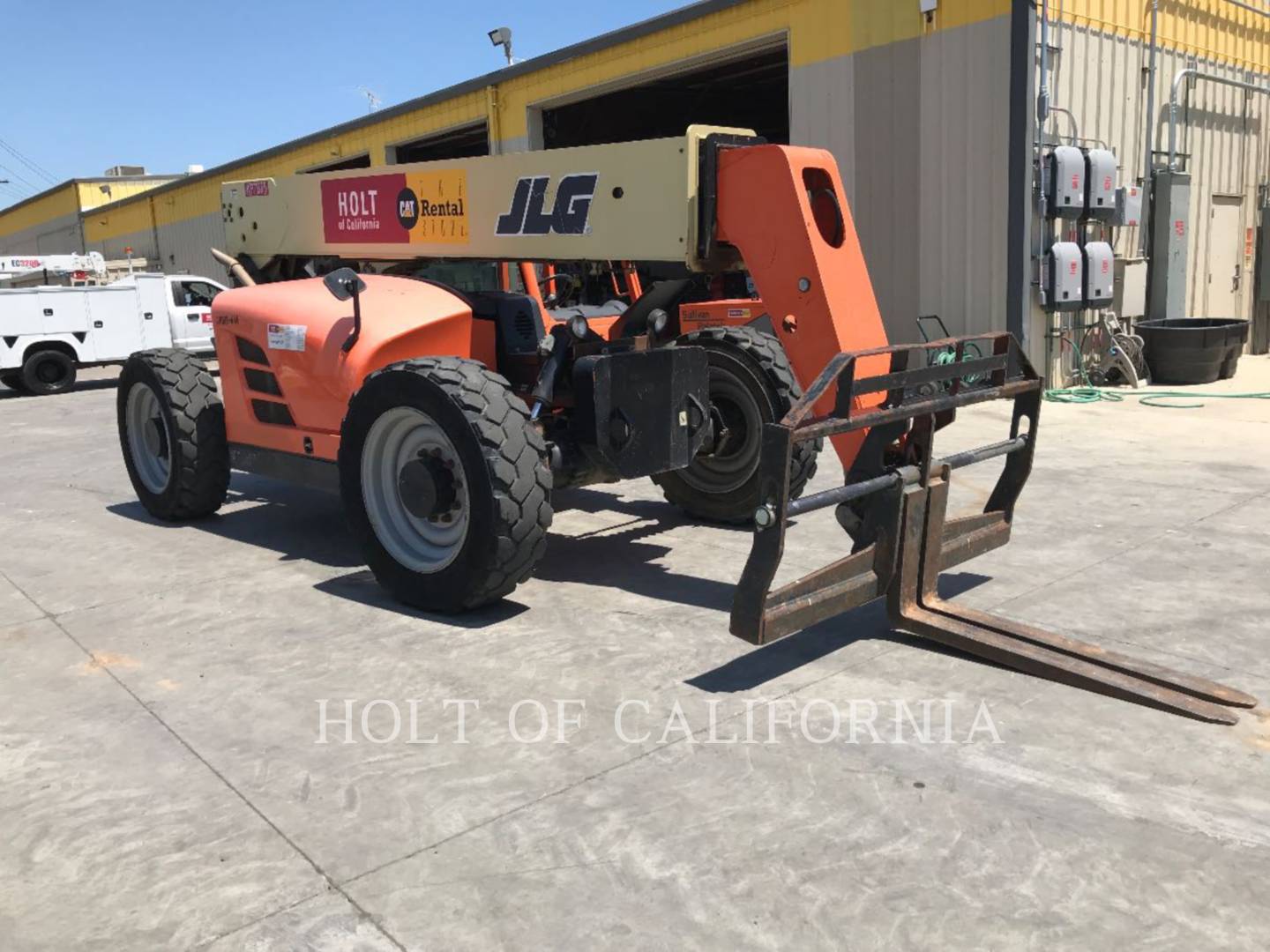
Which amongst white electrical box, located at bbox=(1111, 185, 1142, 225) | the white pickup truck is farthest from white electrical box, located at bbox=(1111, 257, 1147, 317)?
the white pickup truck

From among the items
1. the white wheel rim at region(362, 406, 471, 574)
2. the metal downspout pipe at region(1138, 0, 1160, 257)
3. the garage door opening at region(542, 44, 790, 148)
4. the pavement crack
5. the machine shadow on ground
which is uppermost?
the garage door opening at region(542, 44, 790, 148)

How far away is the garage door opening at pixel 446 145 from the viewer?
1953 centimetres

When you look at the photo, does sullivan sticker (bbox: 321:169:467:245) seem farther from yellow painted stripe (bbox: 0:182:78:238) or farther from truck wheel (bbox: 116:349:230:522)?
yellow painted stripe (bbox: 0:182:78:238)

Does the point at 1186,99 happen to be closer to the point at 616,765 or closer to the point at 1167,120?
the point at 1167,120

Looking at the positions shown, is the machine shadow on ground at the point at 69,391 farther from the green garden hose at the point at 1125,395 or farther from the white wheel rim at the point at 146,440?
the green garden hose at the point at 1125,395

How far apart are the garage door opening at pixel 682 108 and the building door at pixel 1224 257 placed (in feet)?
20.9

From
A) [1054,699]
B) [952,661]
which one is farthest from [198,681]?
[1054,699]

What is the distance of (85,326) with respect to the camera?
Answer: 17.2m

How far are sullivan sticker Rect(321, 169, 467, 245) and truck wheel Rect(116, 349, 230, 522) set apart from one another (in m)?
1.28

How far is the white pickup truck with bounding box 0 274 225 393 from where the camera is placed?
16562mm

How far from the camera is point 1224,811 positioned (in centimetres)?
308

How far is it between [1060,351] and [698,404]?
8.24 metres

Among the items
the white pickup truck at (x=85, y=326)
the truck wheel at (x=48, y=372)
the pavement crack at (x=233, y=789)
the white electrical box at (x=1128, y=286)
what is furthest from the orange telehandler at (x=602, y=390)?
the truck wheel at (x=48, y=372)

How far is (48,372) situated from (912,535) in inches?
644
